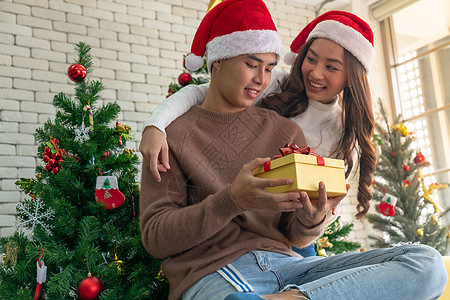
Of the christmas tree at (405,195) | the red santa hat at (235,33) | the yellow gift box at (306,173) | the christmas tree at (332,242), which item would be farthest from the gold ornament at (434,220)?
the yellow gift box at (306,173)

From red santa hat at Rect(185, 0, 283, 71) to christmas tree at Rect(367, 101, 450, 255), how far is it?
9.60 ft

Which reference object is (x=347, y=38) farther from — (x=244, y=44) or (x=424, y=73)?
(x=424, y=73)

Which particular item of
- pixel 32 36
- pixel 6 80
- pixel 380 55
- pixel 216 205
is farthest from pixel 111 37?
pixel 216 205

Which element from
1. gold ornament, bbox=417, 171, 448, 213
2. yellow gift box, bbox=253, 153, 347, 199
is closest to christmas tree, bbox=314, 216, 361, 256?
yellow gift box, bbox=253, 153, 347, 199

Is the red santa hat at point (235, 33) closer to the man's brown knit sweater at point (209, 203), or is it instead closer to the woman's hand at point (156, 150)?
the man's brown knit sweater at point (209, 203)

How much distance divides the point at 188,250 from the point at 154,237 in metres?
Answer: 0.10

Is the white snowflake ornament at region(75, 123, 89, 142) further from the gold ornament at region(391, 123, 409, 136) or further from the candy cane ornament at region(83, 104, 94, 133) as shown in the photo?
the gold ornament at region(391, 123, 409, 136)

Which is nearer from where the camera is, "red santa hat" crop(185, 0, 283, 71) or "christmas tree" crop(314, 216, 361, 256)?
"red santa hat" crop(185, 0, 283, 71)

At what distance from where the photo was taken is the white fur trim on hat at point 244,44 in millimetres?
1578

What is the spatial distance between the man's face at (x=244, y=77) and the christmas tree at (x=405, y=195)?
298 centimetres

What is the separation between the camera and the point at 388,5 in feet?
17.6

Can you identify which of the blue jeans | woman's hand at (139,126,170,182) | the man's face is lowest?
the blue jeans

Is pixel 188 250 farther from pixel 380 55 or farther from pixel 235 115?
pixel 380 55

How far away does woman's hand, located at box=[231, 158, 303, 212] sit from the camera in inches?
46.4
